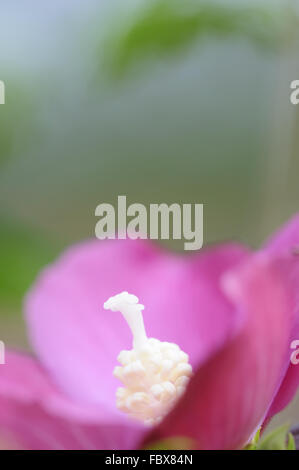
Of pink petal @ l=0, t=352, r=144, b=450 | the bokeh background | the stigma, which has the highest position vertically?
the bokeh background

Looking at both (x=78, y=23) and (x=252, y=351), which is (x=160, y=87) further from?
(x=252, y=351)

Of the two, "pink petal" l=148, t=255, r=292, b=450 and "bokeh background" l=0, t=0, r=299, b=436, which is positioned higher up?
"bokeh background" l=0, t=0, r=299, b=436

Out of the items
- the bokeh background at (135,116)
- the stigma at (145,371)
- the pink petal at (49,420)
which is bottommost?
the pink petal at (49,420)

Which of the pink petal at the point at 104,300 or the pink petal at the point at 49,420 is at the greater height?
the pink petal at the point at 104,300

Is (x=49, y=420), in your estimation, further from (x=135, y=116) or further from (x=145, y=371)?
(x=135, y=116)

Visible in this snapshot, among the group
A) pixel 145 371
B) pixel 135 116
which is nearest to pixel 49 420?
pixel 145 371
